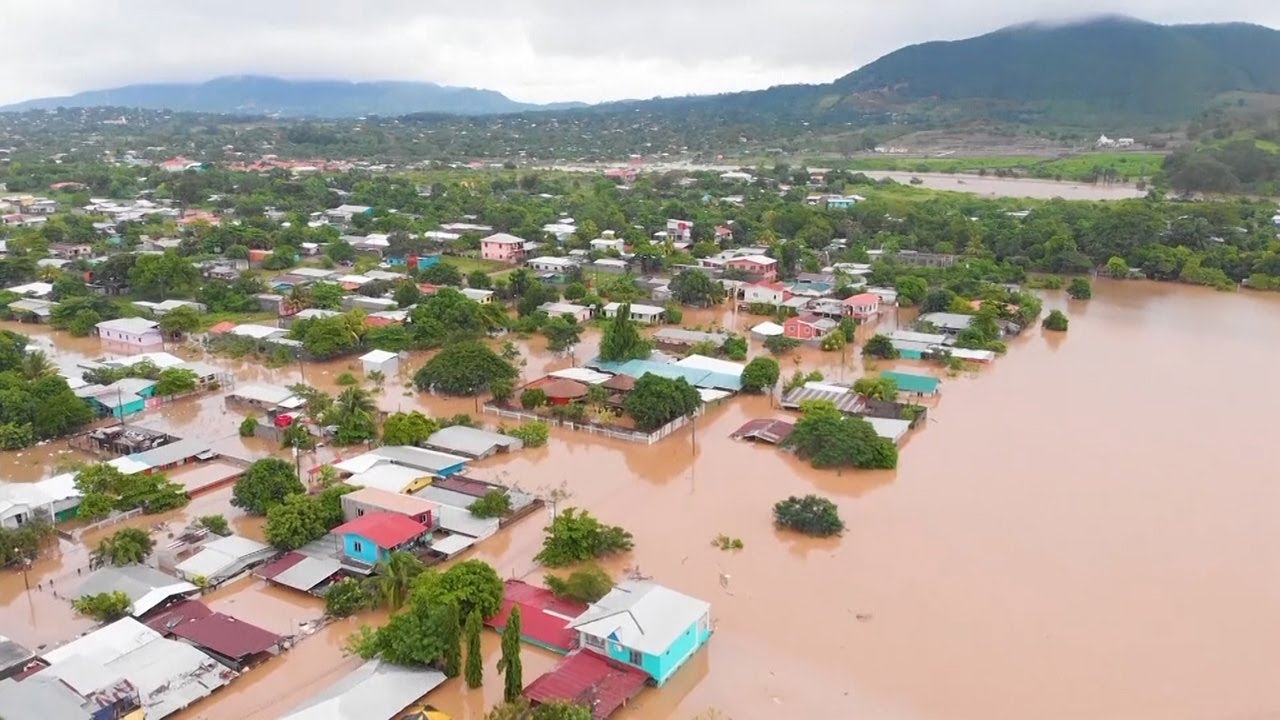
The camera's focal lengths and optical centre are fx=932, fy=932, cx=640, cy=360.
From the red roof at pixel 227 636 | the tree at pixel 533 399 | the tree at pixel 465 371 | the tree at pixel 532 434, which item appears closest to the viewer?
the red roof at pixel 227 636

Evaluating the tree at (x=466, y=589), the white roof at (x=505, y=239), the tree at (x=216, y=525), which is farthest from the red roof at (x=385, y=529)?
the white roof at (x=505, y=239)

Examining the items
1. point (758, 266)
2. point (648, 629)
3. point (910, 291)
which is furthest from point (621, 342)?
point (648, 629)

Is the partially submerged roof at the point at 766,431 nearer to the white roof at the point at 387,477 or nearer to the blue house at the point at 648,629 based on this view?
the white roof at the point at 387,477

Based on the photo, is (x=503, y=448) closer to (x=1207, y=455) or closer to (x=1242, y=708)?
(x=1242, y=708)

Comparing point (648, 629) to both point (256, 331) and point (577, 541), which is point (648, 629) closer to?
point (577, 541)

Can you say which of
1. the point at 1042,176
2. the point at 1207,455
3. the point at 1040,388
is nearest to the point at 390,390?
the point at 1040,388

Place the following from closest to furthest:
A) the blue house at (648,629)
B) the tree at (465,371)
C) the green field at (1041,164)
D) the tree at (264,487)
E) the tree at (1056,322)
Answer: the blue house at (648,629) → the tree at (264,487) → the tree at (465,371) → the tree at (1056,322) → the green field at (1041,164)
